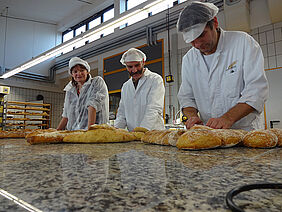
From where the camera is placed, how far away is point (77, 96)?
2.31 m

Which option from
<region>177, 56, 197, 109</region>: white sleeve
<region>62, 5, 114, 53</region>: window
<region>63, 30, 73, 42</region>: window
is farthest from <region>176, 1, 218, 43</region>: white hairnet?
<region>63, 30, 73, 42</region>: window

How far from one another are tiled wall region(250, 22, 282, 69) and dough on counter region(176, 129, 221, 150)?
3336 millimetres

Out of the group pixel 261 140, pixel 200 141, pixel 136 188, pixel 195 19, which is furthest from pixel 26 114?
pixel 136 188

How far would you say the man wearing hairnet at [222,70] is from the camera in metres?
1.26

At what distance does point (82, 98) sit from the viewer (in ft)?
7.37

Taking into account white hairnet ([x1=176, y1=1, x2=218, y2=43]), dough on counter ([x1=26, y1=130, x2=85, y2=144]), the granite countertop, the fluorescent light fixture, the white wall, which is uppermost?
the white wall

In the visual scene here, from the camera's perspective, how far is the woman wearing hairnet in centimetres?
218

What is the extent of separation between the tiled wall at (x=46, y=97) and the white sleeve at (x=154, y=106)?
6722 millimetres

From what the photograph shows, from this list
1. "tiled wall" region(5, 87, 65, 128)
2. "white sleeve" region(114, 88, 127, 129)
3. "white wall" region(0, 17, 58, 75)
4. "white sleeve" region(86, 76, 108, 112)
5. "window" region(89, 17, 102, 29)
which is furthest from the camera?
"tiled wall" region(5, 87, 65, 128)

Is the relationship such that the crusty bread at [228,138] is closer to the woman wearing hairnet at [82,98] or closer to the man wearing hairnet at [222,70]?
the man wearing hairnet at [222,70]

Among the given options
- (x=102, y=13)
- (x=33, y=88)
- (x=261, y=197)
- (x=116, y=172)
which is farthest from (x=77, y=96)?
(x=33, y=88)

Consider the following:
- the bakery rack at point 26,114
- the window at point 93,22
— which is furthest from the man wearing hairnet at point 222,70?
the window at point 93,22

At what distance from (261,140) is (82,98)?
1.90 meters

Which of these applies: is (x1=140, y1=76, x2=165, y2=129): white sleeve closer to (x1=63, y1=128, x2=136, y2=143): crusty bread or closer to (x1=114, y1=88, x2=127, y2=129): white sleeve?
(x1=114, y1=88, x2=127, y2=129): white sleeve
